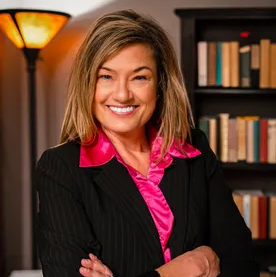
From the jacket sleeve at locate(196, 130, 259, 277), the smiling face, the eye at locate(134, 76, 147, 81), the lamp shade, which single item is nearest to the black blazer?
the jacket sleeve at locate(196, 130, 259, 277)

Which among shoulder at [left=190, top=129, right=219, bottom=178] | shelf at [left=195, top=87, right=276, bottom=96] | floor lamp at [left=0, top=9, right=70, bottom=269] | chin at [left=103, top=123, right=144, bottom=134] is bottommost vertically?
shoulder at [left=190, top=129, right=219, bottom=178]

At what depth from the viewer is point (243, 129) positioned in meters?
3.35

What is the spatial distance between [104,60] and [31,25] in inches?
69.0

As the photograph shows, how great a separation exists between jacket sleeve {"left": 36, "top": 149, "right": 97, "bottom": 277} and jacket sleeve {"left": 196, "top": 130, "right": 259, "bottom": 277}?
36 cm

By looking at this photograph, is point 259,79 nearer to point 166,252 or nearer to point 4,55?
point 4,55

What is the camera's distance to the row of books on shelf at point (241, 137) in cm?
335

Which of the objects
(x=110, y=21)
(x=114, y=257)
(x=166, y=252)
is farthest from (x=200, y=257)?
(x=110, y=21)

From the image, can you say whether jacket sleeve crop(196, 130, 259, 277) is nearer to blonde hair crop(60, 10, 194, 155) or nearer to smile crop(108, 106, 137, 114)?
blonde hair crop(60, 10, 194, 155)

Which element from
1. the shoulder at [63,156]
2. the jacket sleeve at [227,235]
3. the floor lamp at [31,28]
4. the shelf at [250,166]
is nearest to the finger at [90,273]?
the shoulder at [63,156]

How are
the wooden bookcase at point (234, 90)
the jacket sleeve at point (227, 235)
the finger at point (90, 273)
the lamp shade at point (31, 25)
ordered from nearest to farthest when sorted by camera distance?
the finger at point (90, 273), the jacket sleeve at point (227, 235), the lamp shade at point (31, 25), the wooden bookcase at point (234, 90)

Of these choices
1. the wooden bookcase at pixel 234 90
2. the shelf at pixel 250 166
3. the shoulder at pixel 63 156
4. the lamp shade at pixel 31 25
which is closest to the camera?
the shoulder at pixel 63 156

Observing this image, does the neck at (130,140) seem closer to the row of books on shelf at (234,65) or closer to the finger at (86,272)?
the finger at (86,272)

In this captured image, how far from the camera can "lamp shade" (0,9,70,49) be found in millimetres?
3055

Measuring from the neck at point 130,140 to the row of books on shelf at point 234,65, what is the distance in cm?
173
